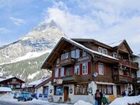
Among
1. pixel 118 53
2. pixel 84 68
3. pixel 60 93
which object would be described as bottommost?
pixel 60 93

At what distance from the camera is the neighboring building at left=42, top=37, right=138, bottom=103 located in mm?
39303

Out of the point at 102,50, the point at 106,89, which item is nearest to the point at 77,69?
the point at 102,50

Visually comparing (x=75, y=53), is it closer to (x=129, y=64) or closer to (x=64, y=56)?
(x=64, y=56)

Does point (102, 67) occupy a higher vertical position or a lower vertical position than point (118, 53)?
lower

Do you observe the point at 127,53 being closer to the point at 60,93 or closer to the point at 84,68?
the point at 84,68

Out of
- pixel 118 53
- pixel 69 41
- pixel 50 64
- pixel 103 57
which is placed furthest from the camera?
pixel 50 64

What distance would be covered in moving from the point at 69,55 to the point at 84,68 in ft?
15.6

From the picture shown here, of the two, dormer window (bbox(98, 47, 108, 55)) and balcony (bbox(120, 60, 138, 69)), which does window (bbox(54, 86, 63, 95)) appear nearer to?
dormer window (bbox(98, 47, 108, 55))

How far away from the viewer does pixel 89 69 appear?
3959 centimetres

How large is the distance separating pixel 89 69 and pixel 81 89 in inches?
134

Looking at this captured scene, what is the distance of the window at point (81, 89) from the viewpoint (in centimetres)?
3978

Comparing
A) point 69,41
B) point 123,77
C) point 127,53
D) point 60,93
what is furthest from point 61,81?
point 127,53

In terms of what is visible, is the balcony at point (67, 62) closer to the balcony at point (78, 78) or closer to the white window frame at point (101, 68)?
the balcony at point (78, 78)

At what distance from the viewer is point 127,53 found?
4762cm
